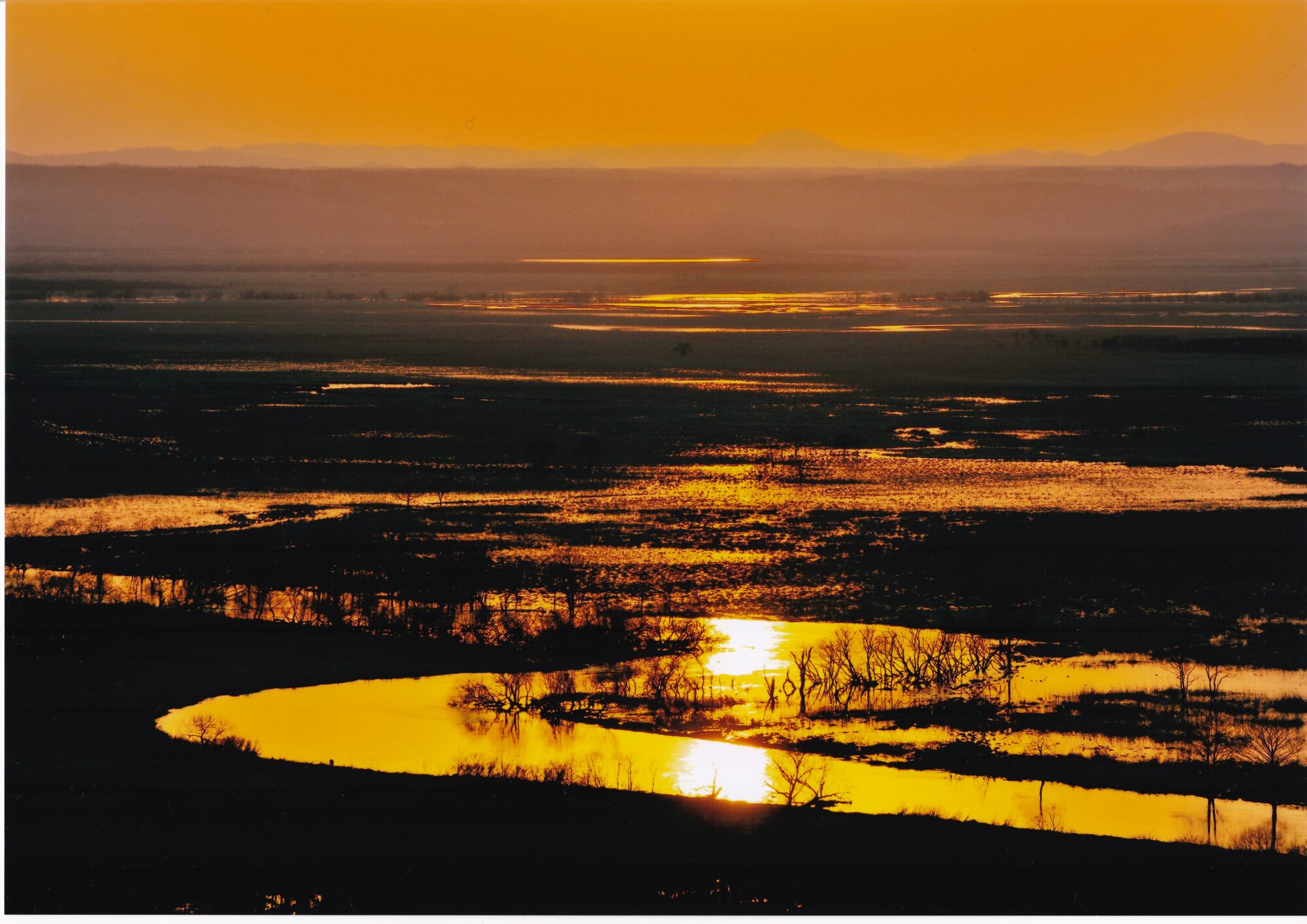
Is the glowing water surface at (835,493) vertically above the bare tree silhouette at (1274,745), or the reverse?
the glowing water surface at (835,493)

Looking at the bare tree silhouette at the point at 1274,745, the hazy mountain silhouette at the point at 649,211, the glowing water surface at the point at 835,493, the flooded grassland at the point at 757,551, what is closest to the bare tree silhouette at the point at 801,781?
the flooded grassland at the point at 757,551

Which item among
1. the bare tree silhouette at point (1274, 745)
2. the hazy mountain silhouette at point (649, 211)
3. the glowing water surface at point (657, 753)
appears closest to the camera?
the bare tree silhouette at point (1274, 745)

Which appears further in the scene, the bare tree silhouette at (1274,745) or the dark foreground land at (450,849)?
the bare tree silhouette at (1274,745)

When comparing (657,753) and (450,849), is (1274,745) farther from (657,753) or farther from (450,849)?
(450,849)

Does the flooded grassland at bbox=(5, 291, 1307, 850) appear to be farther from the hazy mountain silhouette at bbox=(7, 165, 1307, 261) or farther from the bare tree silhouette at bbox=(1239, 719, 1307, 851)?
the hazy mountain silhouette at bbox=(7, 165, 1307, 261)

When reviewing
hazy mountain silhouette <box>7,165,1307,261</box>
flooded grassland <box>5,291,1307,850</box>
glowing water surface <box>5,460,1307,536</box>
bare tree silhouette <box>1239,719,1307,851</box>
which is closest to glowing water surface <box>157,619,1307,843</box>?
flooded grassland <box>5,291,1307,850</box>

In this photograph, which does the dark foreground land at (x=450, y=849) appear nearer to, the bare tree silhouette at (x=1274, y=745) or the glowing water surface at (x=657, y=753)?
the glowing water surface at (x=657, y=753)

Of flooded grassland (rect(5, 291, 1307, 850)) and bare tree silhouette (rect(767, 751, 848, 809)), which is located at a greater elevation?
flooded grassland (rect(5, 291, 1307, 850))

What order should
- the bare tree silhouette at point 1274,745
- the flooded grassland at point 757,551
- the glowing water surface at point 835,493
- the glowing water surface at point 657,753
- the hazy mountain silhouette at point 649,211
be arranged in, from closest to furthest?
1. the bare tree silhouette at point 1274,745
2. the glowing water surface at point 657,753
3. the flooded grassland at point 757,551
4. the glowing water surface at point 835,493
5. the hazy mountain silhouette at point 649,211
